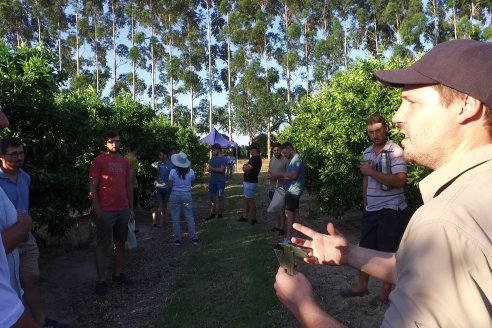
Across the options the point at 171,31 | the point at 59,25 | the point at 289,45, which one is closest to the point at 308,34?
the point at 289,45

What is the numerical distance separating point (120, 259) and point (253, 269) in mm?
1839

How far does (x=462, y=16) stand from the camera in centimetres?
3644

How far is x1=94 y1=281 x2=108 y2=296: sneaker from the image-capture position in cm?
514

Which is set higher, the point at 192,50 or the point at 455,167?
the point at 192,50

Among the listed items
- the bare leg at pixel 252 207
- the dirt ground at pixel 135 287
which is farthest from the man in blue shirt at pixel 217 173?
the dirt ground at pixel 135 287

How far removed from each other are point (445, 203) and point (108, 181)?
4.67 metres

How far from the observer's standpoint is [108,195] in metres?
5.09

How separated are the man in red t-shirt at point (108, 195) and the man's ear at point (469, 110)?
4.57 metres

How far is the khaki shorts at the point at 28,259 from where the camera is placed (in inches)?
146

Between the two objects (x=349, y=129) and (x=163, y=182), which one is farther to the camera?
(x=163, y=182)

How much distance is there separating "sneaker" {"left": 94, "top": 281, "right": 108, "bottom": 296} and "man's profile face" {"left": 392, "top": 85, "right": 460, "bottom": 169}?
15.6 ft

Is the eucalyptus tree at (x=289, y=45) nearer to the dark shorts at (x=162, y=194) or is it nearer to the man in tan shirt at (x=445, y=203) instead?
the dark shorts at (x=162, y=194)

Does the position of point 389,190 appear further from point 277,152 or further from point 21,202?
point 277,152

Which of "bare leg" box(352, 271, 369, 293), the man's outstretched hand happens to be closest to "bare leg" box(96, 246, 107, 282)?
"bare leg" box(352, 271, 369, 293)
